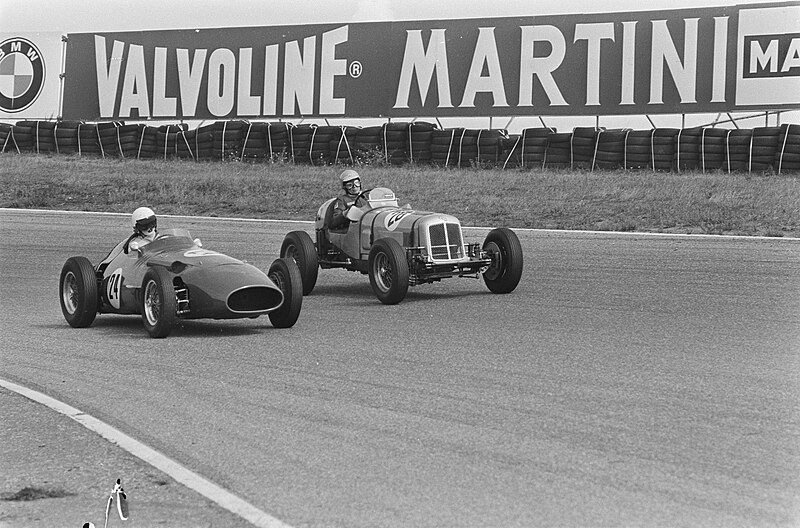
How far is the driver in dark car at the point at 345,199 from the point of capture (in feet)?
43.2

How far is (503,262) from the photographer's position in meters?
12.4

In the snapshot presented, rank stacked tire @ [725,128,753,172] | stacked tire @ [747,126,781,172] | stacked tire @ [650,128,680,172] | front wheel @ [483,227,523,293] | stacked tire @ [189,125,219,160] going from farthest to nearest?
stacked tire @ [189,125,219,160]
stacked tire @ [650,128,680,172]
stacked tire @ [725,128,753,172]
stacked tire @ [747,126,781,172]
front wheel @ [483,227,523,293]

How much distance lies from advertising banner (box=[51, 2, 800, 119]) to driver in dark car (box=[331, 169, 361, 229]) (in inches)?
552

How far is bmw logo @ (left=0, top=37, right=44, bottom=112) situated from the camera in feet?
105

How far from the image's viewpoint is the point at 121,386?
7594mm

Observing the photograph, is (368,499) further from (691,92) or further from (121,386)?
(691,92)

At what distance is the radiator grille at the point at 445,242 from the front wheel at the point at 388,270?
55cm

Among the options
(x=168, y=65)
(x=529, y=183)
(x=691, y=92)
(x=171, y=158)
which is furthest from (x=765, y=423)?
(x=168, y=65)

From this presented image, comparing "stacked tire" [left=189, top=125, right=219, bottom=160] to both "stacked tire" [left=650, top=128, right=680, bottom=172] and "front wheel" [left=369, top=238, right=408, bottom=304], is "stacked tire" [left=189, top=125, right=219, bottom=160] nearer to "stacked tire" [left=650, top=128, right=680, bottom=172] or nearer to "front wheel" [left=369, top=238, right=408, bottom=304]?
"stacked tire" [left=650, top=128, right=680, bottom=172]

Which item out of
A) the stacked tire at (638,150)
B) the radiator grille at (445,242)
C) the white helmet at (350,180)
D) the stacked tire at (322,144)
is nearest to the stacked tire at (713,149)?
the stacked tire at (638,150)

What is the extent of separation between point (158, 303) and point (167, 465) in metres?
4.31

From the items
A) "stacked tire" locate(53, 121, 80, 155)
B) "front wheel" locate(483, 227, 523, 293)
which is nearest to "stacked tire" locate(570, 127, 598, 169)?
"front wheel" locate(483, 227, 523, 293)

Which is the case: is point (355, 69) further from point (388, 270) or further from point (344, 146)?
point (388, 270)

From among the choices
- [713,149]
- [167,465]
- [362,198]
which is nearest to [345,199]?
[362,198]
